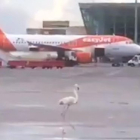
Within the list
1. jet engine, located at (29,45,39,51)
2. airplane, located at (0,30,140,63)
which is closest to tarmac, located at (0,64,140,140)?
jet engine, located at (29,45,39,51)

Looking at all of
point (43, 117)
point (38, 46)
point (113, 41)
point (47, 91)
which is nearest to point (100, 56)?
point (113, 41)

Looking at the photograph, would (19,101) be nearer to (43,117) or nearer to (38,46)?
(43,117)

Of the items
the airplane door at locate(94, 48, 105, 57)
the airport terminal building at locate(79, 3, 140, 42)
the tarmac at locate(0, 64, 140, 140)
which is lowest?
the tarmac at locate(0, 64, 140, 140)

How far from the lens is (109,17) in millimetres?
84250

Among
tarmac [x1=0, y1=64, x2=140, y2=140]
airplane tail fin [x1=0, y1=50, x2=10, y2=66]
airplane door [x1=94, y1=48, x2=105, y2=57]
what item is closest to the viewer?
tarmac [x1=0, y1=64, x2=140, y2=140]

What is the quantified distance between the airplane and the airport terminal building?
1812cm

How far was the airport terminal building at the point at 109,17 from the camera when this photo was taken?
74500 millimetres

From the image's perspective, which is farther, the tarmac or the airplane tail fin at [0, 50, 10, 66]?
the airplane tail fin at [0, 50, 10, 66]

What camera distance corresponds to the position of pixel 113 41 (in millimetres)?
54812

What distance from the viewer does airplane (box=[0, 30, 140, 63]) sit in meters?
54.7

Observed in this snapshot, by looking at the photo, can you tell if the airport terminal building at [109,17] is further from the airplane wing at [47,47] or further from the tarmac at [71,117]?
the tarmac at [71,117]

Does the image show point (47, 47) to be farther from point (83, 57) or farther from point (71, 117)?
point (71, 117)

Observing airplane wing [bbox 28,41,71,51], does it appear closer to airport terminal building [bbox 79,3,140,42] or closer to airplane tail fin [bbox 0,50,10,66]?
airplane tail fin [bbox 0,50,10,66]

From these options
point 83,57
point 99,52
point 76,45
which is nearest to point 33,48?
point 76,45
